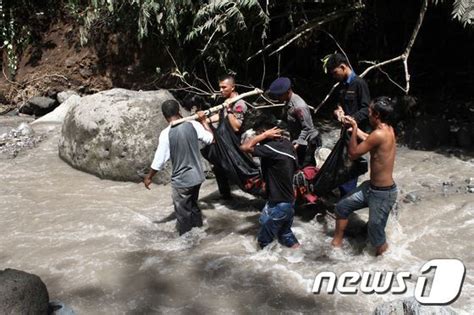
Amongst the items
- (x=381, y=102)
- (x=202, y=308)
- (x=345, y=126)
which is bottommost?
(x=202, y=308)

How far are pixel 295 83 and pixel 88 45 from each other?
4.60 metres

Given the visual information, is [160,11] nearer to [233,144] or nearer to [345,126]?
[233,144]

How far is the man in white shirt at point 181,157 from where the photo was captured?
447 centimetres

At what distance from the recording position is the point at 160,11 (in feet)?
24.4

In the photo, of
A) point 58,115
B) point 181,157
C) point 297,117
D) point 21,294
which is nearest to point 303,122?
point 297,117

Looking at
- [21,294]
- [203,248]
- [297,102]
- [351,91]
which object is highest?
[351,91]

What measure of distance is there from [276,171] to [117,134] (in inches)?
122

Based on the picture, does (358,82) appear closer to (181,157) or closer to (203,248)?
(181,157)

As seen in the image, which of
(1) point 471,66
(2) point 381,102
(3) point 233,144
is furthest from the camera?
(1) point 471,66

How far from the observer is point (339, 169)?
455 centimetres

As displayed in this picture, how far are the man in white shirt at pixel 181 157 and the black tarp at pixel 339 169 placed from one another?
119 cm

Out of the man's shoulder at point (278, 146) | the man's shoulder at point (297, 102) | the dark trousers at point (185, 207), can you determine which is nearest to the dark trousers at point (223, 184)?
the dark trousers at point (185, 207)

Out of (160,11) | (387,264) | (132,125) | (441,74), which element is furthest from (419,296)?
(441,74)

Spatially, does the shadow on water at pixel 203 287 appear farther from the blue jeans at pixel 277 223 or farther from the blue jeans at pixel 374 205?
the blue jeans at pixel 374 205
